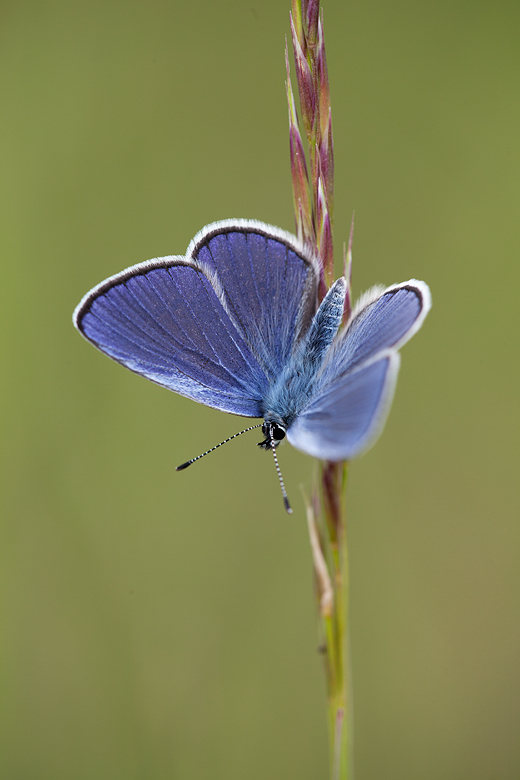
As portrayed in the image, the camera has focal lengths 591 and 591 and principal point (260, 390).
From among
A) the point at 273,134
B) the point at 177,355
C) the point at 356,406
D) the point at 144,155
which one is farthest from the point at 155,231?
the point at 356,406

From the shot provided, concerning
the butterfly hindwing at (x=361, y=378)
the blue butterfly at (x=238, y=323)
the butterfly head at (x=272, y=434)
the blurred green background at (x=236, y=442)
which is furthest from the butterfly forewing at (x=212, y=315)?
the blurred green background at (x=236, y=442)

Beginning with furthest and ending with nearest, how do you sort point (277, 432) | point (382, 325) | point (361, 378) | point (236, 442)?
point (236, 442) → point (277, 432) → point (382, 325) → point (361, 378)

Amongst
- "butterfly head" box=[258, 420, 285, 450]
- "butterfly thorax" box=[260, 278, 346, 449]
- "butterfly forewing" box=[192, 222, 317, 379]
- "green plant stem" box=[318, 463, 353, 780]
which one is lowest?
"green plant stem" box=[318, 463, 353, 780]

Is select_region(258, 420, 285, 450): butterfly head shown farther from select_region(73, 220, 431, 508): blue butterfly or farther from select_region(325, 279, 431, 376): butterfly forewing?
select_region(325, 279, 431, 376): butterfly forewing

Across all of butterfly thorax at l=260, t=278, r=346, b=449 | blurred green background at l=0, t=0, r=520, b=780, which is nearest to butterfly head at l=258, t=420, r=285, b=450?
butterfly thorax at l=260, t=278, r=346, b=449

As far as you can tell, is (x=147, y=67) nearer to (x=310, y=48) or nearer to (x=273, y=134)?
(x=273, y=134)

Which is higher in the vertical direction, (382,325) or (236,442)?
(382,325)

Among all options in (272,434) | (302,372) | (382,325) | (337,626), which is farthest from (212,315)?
(337,626)

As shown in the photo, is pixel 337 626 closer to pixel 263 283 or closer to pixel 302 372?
pixel 302 372
